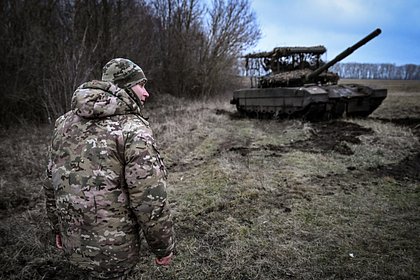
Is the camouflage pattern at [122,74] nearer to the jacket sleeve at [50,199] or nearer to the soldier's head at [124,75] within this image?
the soldier's head at [124,75]

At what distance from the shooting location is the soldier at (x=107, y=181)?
1.68 meters

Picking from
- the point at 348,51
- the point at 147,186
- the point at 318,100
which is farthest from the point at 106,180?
the point at 348,51

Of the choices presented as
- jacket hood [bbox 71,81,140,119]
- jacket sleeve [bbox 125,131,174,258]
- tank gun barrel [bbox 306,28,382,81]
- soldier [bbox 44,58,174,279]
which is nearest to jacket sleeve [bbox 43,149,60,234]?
soldier [bbox 44,58,174,279]

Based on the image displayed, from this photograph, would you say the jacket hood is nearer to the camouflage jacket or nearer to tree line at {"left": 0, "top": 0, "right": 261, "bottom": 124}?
the camouflage jacket

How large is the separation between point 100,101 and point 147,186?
50 centimetres

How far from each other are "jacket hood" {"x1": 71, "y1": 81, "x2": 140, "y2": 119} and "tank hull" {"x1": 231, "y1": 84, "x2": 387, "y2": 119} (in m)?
8.38

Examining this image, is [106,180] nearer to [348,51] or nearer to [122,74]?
[122,74]

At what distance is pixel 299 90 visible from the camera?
9.70 m

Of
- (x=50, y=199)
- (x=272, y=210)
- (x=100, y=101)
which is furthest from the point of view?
(x=272, y=210)

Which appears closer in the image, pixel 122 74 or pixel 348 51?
pixel 122 74

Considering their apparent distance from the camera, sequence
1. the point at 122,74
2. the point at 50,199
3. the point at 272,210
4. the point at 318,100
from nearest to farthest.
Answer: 1. the point at 122,74
2. the point at 50,199
3. the point at 272,210
4. the point at 318,100

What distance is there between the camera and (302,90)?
9594 millimetres

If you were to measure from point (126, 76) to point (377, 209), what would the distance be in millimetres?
3592

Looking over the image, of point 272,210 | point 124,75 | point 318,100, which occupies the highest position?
point 124,75
